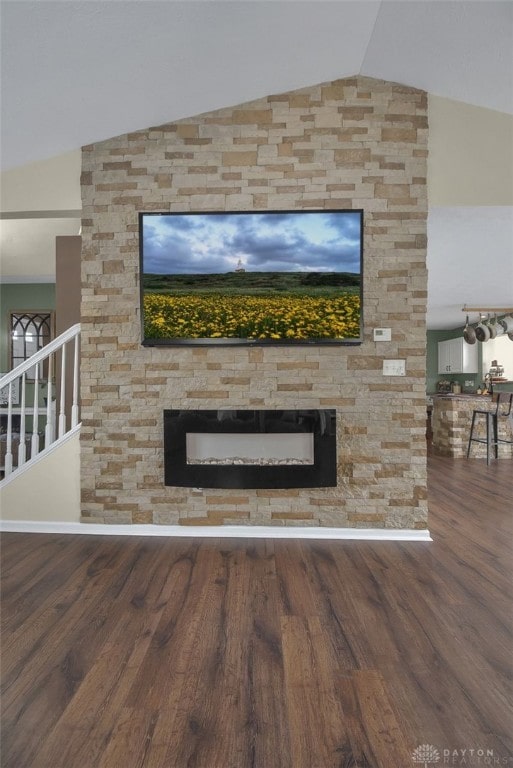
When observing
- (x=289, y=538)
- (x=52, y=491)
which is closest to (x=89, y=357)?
(x=52, y=491)

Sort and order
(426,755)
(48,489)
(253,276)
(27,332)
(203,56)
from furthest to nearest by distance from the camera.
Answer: (27,332) → (48,489) → (253,276) → (203,56) → (426,755)

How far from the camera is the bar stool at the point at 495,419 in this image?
6.32m

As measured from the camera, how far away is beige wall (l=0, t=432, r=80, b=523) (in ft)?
11.2

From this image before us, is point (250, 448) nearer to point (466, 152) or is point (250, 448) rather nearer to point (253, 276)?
point (253, 276)

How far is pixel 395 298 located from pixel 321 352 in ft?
2.05

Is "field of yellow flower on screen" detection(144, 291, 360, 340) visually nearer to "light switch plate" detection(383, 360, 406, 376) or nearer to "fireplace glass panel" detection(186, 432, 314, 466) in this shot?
"light switch plate" detection(383, 360, 406, 376)

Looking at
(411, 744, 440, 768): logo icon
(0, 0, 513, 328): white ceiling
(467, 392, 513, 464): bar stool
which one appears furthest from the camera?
(467, 392, 513, 464): bar stool

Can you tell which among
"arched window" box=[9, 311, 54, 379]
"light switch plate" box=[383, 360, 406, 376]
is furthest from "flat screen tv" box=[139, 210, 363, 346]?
"arched window" box=[9, 311, 54, 379]

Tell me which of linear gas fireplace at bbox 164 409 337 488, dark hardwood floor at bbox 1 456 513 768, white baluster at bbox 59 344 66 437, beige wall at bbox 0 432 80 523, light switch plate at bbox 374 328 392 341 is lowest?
dark hardwood floor at bbox 1 456 513 768

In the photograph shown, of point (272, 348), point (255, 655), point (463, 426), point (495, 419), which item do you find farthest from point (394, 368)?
point (495, 419)

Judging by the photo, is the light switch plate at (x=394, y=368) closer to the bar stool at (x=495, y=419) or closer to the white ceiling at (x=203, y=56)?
the white ceiling at (x=203, y=56)

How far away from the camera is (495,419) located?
661 cm

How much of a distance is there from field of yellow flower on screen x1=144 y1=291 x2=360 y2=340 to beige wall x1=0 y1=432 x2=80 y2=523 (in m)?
1.08

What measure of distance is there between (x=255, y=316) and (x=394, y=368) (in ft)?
3.34
